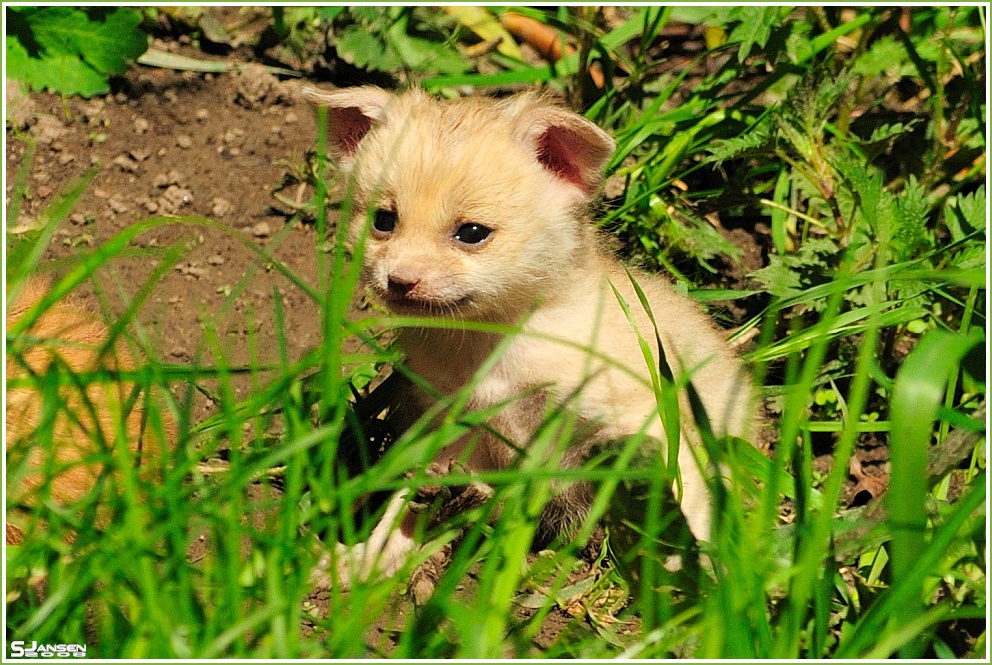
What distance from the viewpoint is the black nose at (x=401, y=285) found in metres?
2.65

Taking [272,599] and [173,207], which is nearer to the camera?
[272,599]

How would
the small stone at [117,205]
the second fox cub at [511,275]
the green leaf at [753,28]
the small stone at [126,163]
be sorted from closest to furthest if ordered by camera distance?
the second fox cub at [511,275] → the green leaf at [753,28] → the small stone at [117,205] → the small stone at [126,163]

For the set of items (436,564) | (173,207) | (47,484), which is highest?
(173,207)

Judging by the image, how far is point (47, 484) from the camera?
1969 mm

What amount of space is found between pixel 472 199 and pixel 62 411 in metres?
1.14

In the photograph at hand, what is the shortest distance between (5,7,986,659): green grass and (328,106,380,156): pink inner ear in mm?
604

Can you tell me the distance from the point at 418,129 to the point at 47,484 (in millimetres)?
1405

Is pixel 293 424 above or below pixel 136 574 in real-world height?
above

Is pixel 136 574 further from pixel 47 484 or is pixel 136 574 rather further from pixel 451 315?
pixel 451 315

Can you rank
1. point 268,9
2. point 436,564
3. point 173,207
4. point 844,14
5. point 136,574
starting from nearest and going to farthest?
point 136,574 → point 436,564 → point 173,207 → point 844,14 → point 268,9

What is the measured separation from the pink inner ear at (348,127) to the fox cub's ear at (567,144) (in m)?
0.52

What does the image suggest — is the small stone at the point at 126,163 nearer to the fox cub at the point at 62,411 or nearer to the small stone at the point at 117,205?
the small stone at the point at 117,205

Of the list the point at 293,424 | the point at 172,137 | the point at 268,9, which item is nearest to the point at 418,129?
the point at 293,424

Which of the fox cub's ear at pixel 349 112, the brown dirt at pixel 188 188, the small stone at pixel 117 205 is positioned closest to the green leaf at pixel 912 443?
the fox cub's ear at pixel 349 112
